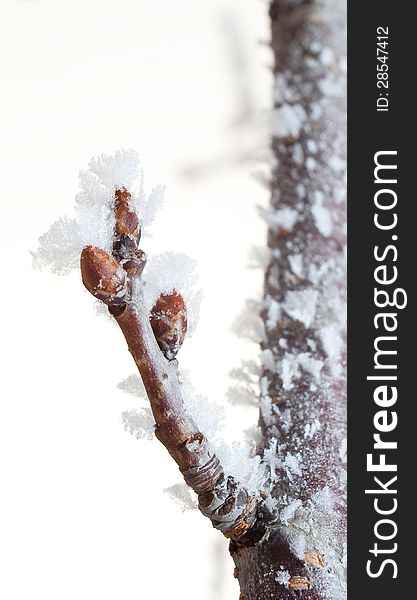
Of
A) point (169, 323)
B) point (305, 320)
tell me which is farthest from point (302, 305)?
point (169, 323)

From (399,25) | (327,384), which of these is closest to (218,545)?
(327,384)

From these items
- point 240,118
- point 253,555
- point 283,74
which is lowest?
point 253,555

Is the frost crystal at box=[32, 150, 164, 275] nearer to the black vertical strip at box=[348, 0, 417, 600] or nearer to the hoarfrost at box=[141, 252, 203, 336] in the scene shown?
the hoarfrost at box=[141, 252, 203, 336]

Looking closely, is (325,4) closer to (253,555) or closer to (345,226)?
(345,226)

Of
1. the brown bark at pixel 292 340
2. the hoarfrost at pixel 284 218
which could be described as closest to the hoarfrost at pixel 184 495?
the brown bark at pixel 292 340

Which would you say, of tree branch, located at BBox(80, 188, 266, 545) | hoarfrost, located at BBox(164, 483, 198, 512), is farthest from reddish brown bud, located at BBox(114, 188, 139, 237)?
hoarfrost, located at BBox(164, 483, 198, 512)

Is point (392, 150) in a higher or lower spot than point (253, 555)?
higher
